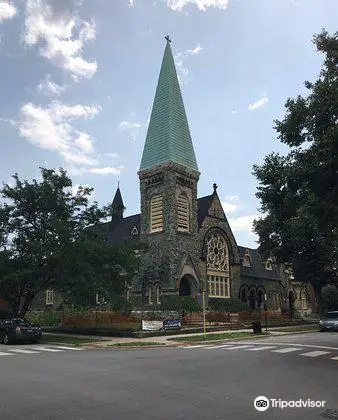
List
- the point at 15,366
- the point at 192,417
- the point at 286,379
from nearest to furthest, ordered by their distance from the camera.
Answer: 1. the point at 192,417
2. the point at 286,379
3. the point at 15,366

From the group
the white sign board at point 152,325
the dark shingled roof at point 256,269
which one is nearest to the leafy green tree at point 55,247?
the white sign board at point 152,325

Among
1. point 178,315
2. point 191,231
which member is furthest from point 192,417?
point 191,231

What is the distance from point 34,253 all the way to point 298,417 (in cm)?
2214

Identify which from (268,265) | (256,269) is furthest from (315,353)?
(268,265)

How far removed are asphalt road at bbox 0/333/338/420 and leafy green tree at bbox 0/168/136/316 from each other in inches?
436

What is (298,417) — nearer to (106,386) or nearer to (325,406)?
(325,406)

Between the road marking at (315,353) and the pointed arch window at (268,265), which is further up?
the pointed arch window at (268,265)

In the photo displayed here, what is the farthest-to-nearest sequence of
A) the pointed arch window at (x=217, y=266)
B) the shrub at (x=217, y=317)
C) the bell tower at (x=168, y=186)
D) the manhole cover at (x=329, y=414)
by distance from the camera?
1. the pointed arch window at (x=217, y=266)
2. the bell tower at (x=168, y=186)
3. the shrub at (x=217, y=317)
4. the manhole cover at (x=329, y=414)

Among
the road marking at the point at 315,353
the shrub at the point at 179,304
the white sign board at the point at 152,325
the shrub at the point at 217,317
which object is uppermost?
the shrub at the point at 179,304

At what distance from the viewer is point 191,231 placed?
150 feet

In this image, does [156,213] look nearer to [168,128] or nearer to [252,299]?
[168,128]

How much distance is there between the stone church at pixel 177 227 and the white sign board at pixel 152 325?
38.7 ft

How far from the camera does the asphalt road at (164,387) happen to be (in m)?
7.80

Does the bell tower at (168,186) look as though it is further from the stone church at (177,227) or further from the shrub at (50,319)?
the shrub at (50,319)
